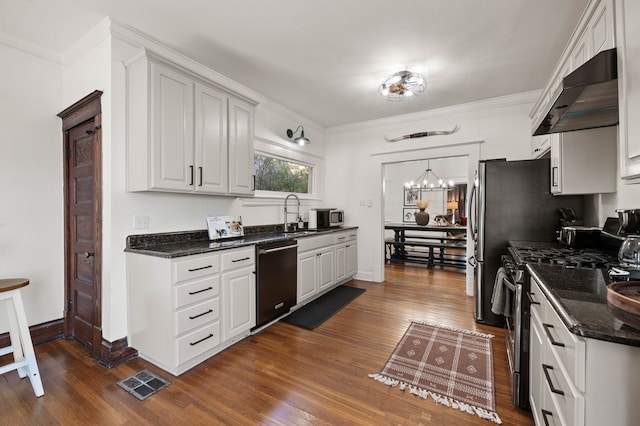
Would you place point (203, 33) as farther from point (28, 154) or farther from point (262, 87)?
point (28, 154)

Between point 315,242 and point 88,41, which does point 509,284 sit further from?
point 88,41

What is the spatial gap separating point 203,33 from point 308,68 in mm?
1083

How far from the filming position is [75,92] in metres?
2.58

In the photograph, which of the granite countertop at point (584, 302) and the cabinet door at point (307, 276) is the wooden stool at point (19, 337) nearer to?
the cabinet door at point (307, 276)

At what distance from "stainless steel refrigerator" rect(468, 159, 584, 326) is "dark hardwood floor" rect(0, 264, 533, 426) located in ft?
1.97

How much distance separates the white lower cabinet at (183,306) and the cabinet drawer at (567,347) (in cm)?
217

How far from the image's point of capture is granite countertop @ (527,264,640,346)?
2.69 feet

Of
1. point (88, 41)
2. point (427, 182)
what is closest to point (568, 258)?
point (88, 41)

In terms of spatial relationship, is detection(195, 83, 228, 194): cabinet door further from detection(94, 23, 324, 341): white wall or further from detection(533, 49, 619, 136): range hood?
detection(533, 49, 619, 136): range hood

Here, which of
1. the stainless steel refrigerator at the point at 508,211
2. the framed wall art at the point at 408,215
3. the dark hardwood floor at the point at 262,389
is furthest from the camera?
the framed wall art at the point at 408,215

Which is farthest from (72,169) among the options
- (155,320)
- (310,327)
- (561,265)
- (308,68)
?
(561,265)

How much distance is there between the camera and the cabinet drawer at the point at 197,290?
2.07 meters

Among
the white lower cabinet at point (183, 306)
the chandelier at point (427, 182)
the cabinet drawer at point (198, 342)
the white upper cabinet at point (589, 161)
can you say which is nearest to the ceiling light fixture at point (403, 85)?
the white upper cabinet at point (589, 161)

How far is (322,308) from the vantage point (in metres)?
3.51
